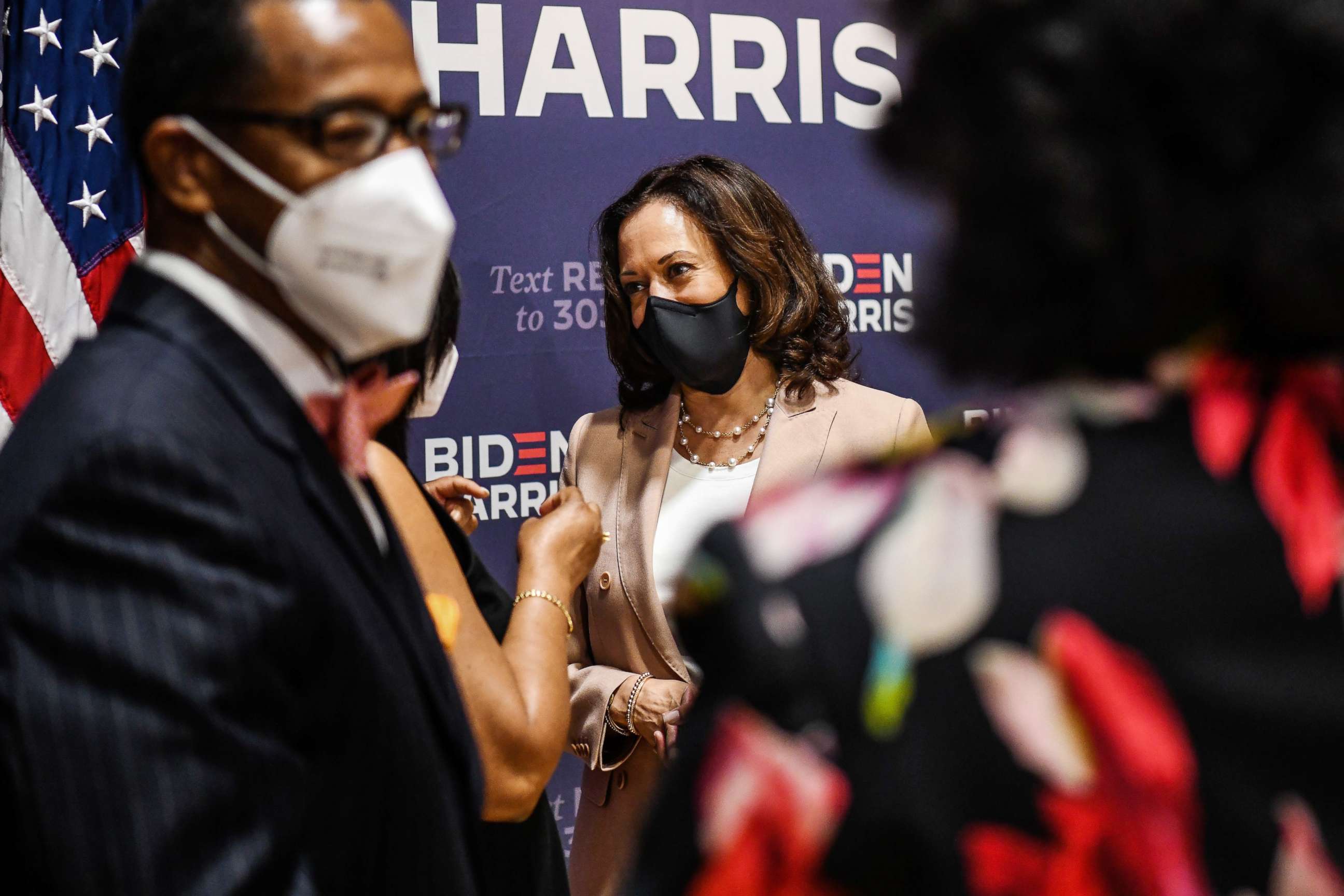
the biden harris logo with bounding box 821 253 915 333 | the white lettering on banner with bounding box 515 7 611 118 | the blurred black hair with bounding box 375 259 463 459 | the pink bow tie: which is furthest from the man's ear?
the biden harris logo with bounding box 821 253 915 333

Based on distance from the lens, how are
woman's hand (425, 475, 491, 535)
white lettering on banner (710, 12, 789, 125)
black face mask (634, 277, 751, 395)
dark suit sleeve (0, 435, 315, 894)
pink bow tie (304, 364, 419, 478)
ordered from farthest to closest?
white lettering on banner (710, 12, 789, 125)
black face mask (634, 277, 751, 395)
woman's hand (425, 475, 491, 535)
pink bow tie (304, 364, 419, 478)
dark suit sleeve (0, 435, 315, 894)

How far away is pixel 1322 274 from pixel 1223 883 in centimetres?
32

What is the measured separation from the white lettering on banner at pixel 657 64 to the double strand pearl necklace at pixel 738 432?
1.10 metres

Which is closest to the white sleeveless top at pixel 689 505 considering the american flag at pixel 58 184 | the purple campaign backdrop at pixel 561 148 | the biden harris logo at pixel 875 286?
the purple campaign backdrop at pixel 561 148

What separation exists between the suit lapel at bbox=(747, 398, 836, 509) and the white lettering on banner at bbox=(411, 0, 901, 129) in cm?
112

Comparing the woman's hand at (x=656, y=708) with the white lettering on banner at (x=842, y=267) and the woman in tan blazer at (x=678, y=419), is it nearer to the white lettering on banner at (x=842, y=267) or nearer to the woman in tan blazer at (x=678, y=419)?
the woman in tan blazer at (x=678, y=419)

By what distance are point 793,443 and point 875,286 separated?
125 cm

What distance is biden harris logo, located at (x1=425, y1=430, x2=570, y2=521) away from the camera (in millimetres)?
3307

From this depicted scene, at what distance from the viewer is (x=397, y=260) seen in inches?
46.2

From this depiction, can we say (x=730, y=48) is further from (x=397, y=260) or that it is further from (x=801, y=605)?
(x=801, y=605)

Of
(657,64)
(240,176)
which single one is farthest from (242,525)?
(657,64)

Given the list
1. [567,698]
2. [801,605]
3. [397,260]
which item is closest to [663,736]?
[567,698]

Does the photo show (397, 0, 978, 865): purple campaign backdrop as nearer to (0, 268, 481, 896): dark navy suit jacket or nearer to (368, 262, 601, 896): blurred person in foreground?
(368, 262, 601, 896): blurred person in foreground

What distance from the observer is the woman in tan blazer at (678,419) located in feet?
8.19
